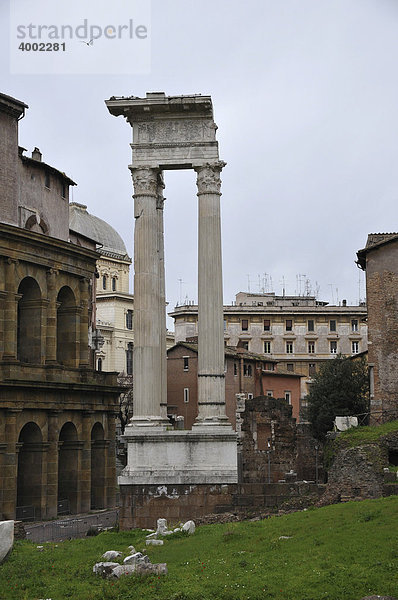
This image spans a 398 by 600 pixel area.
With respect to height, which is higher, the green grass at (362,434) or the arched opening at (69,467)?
the green grass at (362,434)

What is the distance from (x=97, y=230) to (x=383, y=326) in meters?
53.2

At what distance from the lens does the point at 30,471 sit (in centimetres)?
4094

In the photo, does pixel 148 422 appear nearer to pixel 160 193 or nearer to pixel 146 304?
pixel 146 304

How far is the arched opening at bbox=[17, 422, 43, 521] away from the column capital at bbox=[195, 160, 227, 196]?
16941mm

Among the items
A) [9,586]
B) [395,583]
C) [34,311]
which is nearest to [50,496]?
[34,311]

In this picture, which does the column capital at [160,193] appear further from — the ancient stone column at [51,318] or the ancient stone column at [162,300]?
the ancient stone column at [51,318]

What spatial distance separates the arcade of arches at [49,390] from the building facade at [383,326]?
12.6 meters

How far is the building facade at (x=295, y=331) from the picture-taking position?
3805 inches

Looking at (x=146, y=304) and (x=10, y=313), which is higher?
(x=10, y=313)

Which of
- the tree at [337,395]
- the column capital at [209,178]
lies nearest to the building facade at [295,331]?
the tree at [337,395]

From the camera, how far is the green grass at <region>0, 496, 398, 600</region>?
16.5 m

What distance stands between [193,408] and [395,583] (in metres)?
55.6

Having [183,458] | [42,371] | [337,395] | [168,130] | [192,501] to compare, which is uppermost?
[168,130]

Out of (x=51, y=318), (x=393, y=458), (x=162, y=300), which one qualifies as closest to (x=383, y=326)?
(x=393, y=458)
